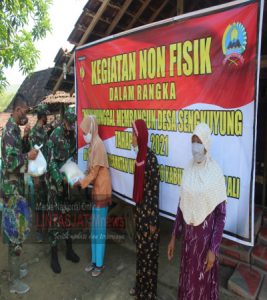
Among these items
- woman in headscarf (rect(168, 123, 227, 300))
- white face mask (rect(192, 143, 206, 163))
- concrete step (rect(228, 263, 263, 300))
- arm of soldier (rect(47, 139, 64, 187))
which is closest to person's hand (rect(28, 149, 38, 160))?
arm of soldier (rect(47, 139, 64, 187))

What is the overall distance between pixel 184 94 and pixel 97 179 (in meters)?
1.45

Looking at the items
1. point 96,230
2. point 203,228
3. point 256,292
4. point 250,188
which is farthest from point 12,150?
point 256,292

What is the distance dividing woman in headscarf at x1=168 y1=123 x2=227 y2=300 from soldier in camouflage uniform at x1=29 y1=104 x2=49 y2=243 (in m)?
2.48

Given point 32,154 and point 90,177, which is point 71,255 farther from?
Result: point 32,154

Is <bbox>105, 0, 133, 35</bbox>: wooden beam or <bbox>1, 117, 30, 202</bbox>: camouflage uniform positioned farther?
<bbox>105, 0, 133, 35</bbox>: wooden beam

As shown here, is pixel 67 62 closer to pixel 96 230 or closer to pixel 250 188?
pixel 96 230

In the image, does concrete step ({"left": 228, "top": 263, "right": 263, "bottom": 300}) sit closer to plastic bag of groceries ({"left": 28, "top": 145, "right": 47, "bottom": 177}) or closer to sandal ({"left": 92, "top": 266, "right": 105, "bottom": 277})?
sandal ({"left": 92, "top": 266, "right": 105, "bottom": 277})

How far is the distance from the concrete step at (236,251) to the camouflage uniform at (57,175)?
6.90 ft

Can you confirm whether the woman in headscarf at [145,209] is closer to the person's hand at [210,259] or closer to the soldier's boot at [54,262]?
the person's hand at [210,259]

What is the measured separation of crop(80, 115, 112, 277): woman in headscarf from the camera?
11.3 feet

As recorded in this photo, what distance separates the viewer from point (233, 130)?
94.5 inches

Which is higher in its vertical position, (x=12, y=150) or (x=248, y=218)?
(x=12, y=150)

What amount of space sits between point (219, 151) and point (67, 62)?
Answer: 3.60 metres

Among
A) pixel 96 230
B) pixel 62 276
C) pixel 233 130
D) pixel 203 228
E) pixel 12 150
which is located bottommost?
pixel 62 276
